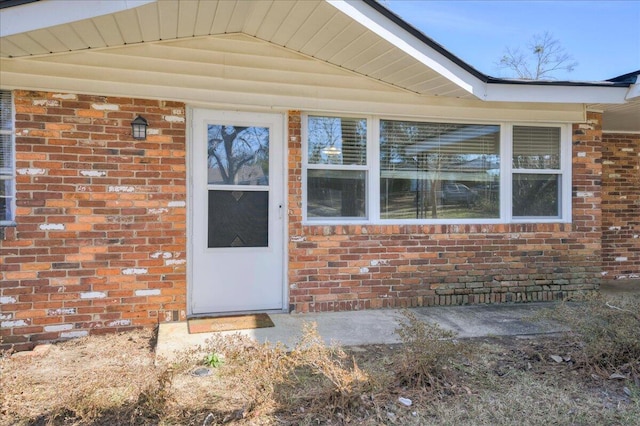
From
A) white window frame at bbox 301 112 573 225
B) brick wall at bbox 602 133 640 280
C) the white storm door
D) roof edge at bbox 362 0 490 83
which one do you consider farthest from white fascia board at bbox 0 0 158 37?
brick wall at bbox 602 133 640 280

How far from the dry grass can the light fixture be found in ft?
6.97

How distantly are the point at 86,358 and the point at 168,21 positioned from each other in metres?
3.01

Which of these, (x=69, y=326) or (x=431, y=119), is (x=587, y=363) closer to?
(x=431, y=119)

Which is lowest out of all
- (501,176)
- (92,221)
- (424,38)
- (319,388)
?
(319,388)

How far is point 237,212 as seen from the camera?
466cm

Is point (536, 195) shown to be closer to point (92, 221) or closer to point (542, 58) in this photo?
point (92, 221)

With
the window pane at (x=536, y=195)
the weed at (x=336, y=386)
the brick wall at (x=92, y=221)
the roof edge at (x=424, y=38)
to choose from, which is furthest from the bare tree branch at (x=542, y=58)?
the weed at (x=336, y=386)

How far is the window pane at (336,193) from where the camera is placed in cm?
489

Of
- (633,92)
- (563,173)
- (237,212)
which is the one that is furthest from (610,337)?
(237,212)

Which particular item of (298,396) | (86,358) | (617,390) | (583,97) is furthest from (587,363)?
(86,358)

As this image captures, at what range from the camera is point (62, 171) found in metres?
4.04

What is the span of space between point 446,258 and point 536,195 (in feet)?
5.19

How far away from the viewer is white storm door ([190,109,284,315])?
4.52 m

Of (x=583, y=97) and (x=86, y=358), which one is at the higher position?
(x=583, y=97)
